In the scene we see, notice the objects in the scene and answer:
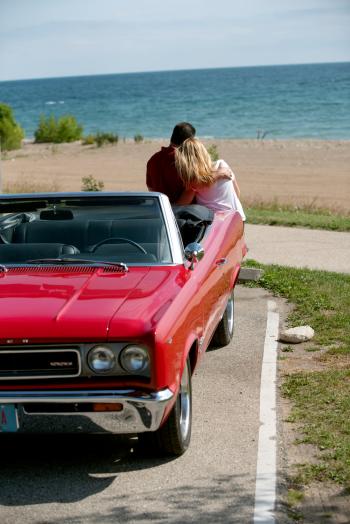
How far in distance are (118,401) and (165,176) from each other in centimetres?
512

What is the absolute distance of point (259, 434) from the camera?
242 inches

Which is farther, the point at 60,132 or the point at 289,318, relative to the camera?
the point at 60,132

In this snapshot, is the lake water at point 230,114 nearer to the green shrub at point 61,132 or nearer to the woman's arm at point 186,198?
the green shrub at point 61,132

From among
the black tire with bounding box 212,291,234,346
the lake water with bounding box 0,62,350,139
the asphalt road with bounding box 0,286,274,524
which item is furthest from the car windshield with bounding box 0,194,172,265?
the lake water with bounding box 0,62,350,139

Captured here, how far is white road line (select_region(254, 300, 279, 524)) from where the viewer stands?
5.02 m

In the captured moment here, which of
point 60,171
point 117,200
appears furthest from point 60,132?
point 117,200

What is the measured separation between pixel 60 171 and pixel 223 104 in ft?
188

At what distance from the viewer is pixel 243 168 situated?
107ft

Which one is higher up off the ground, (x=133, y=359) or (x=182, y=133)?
(x=182, y=133)

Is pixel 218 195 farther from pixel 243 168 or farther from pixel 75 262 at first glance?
pixel 243 168

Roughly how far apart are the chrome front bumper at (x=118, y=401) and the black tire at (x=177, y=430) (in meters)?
0.33

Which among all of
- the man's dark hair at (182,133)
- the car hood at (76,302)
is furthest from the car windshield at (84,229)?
the man's dark hair at (182,133)

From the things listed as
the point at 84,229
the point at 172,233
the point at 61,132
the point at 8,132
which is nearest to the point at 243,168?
the point at 8,132

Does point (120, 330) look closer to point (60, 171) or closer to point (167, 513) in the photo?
point (167, 513)
